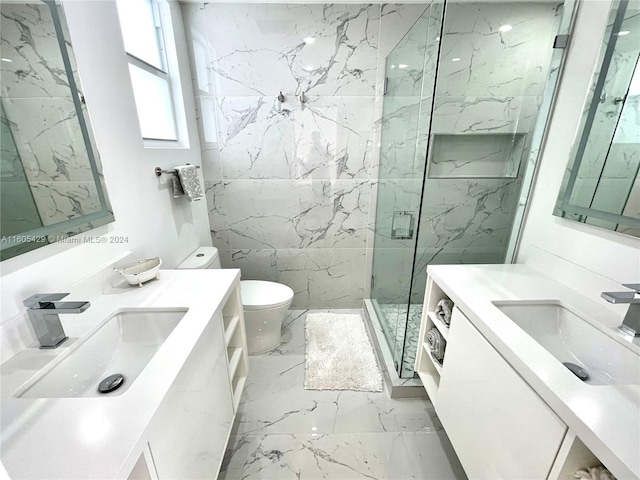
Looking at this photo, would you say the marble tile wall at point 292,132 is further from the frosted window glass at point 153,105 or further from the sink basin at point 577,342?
the sink basin at point 577,342

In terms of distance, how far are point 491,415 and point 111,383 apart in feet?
3.97

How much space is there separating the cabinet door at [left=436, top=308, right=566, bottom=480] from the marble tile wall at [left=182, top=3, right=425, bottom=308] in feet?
4.47

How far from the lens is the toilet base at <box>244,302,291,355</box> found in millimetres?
1910

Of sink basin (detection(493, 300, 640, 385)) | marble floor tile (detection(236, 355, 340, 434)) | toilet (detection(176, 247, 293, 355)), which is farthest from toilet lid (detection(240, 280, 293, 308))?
sink basin (detection(493, 300, 640, 385))

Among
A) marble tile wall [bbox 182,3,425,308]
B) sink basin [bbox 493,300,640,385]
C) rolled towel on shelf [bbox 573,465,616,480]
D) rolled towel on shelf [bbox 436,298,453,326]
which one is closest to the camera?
rolled towel on shelf [bbox 573,465,616,480]

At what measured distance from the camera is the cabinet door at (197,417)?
68 cm

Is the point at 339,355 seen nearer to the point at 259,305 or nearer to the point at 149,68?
the point at 259,305

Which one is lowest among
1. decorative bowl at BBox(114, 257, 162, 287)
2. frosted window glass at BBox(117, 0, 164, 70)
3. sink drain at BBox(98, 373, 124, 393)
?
sink drain at BBox(98, 373, 124, 393)

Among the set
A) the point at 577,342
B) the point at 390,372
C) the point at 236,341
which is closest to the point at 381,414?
the point at 390,372

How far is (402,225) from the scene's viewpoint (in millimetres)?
1823

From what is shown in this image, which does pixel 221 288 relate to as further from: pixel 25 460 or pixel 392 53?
pixel 392 53

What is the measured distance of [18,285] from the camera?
803 millimetres

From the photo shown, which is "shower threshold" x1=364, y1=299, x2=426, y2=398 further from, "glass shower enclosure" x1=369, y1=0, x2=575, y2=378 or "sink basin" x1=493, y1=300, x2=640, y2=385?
"sink basin" x1=493, y1=300, x2=640, y2=385

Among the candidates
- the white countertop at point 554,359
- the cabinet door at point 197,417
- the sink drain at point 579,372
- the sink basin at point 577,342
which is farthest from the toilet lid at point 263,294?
the sink drain at point 579,372
